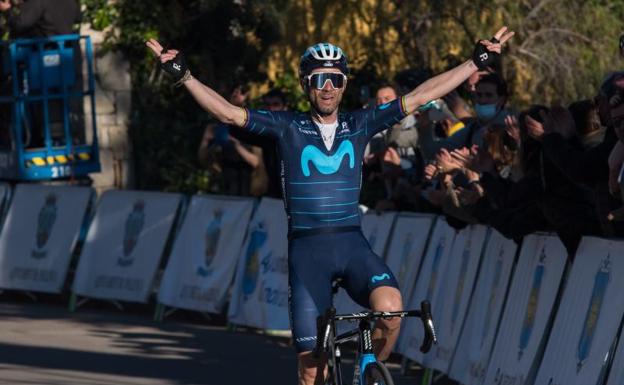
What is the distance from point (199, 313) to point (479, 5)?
6904mm

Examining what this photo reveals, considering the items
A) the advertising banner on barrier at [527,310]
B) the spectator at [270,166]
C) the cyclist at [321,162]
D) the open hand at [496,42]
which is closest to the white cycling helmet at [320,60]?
the cyclist at [321,162]

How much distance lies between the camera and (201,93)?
879cm

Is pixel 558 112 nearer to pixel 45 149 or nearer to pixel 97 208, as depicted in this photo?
pixel 97 208

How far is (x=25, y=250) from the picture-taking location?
1880 cm

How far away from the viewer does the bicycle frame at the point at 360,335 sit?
788 centimetres

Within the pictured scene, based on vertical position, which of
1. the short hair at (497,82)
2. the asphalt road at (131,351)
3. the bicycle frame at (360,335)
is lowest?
the asphalt road at (131,351)

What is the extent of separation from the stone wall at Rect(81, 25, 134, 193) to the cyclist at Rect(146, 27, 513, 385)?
15.3 m

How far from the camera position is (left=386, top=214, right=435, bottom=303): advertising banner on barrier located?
12977 millimetres

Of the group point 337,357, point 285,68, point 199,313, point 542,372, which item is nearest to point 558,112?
point 542,372

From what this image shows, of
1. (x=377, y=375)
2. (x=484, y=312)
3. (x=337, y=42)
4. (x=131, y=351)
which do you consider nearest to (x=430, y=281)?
(x=484, y=312)

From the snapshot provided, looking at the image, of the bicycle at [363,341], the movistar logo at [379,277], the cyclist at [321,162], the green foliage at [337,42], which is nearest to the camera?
the bicycle at [363,341]

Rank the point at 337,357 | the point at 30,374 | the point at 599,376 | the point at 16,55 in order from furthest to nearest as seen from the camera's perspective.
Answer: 1. the point at 16,55
2. the point at 30,374
3. the point at 599,376
4. the point at 337,357

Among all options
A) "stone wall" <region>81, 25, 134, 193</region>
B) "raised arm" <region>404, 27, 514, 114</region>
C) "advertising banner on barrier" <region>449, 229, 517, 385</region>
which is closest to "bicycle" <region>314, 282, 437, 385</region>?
"raised arm" <region>404, 27, 514, 114</region>

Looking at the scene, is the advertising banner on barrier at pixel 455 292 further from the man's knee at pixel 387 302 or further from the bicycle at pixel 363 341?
the bicycle at pixel 363 341
